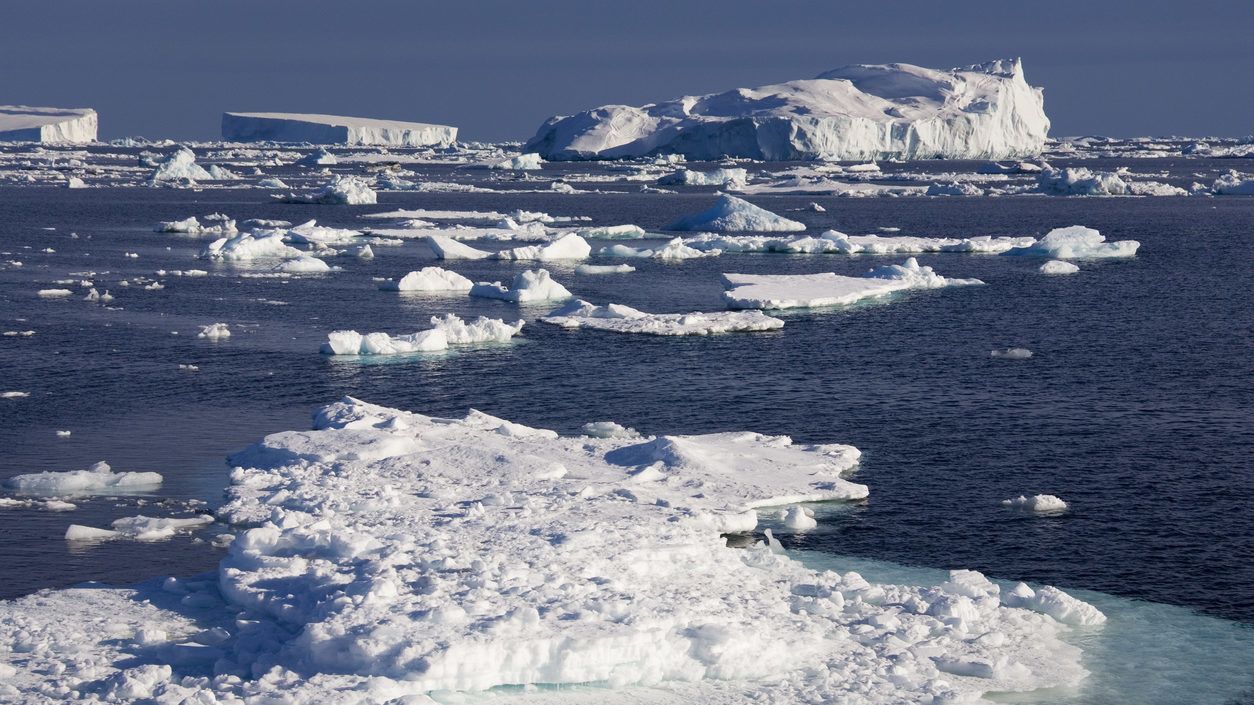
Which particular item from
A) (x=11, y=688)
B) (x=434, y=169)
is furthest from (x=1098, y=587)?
(x=434, y=169)

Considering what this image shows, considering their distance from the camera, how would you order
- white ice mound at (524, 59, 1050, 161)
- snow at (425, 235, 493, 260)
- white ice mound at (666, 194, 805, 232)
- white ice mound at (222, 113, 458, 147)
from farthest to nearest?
1. white ice mound at (222, 113, 458, 147)
2. white ice mound at (524, 59, 1050, 161)
3. white ice mound at (666, 194, 805, 232)
4. snow at (425, 235, 493, 260)

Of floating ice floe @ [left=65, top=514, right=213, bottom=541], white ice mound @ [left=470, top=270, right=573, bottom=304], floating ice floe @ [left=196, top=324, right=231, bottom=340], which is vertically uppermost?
white ice mound @ [left=470, top=270, right=573, bottom=304]

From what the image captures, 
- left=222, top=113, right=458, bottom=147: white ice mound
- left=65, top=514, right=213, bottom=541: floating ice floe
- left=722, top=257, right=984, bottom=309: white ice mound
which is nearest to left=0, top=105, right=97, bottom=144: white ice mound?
left=222, top=113, right=458, bottom=147: white ice mound

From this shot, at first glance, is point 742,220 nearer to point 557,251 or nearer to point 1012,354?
point 557,251

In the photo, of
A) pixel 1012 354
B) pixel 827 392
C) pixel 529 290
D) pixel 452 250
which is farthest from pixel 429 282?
pixel 1012 354

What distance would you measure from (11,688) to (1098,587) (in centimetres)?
1028

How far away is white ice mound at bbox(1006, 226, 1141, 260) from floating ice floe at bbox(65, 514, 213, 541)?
3794 cm

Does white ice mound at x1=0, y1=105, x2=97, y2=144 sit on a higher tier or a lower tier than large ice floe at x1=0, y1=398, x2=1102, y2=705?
higher

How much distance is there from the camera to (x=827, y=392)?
2467 centimetres

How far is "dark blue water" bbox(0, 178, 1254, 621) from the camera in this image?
15867 mm

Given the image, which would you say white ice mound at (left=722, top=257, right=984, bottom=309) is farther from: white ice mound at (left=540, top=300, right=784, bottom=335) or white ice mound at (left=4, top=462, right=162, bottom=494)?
white ice mound at (left=4, top=462, right=162, bottom=494)

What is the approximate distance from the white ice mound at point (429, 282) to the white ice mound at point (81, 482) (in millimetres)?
20326

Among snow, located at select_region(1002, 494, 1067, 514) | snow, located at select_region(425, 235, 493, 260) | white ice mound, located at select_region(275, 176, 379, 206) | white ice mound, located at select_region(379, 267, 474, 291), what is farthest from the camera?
white ice mound, located at select_region(275, 176, 379, 206)

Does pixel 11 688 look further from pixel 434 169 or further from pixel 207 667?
pixel 434 169
